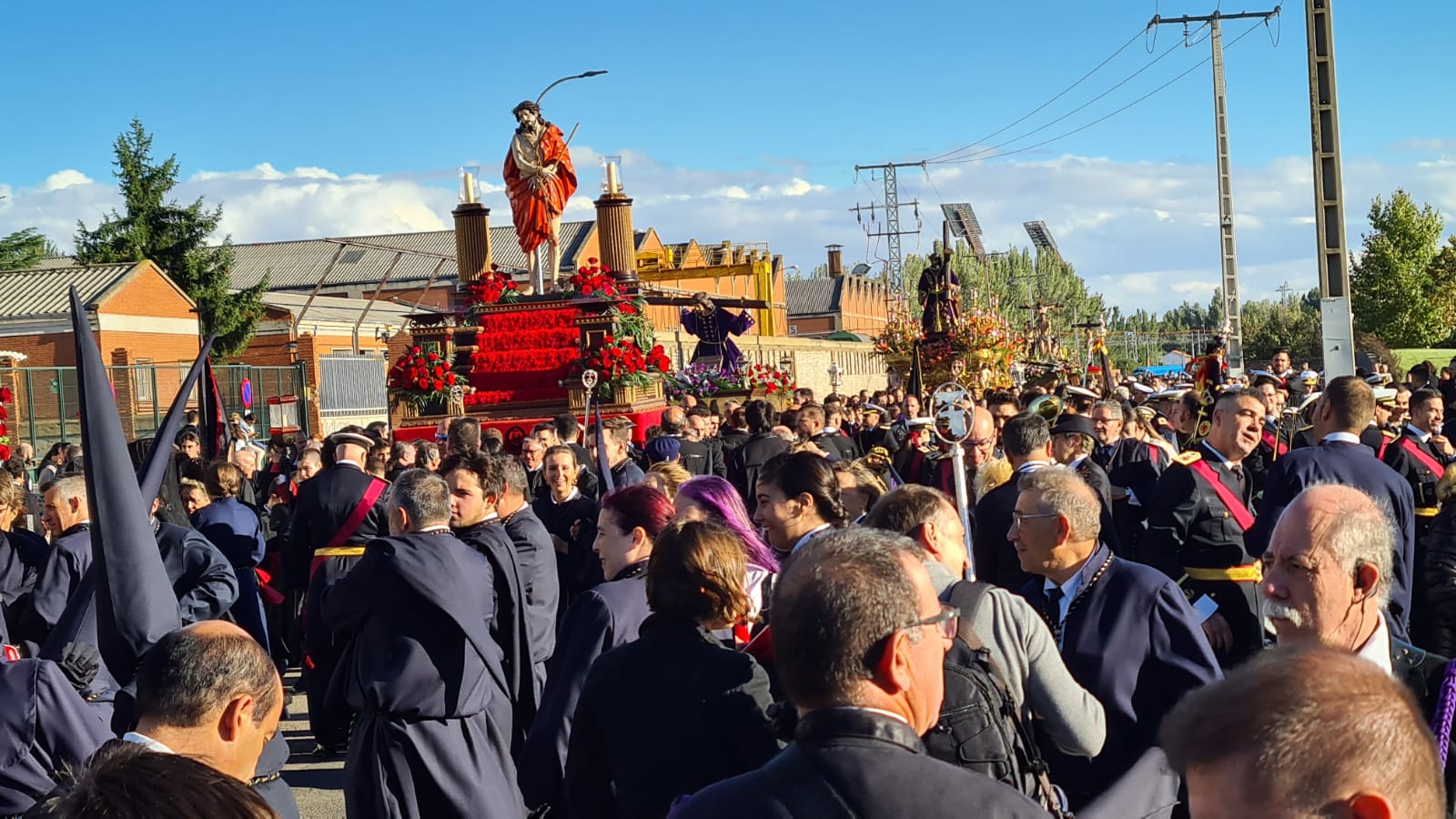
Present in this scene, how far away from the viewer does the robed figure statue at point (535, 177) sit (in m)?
19.9

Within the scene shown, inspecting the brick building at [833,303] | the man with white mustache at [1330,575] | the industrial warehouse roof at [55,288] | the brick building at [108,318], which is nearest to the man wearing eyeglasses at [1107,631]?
the man with white mustache at [1330,575]

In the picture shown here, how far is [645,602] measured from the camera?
4.59m

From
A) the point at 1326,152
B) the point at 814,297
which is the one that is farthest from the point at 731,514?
the point at 814,297

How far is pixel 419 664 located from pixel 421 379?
12228 millimetres

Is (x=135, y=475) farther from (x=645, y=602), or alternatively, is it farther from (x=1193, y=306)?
(x=1193, y=306)

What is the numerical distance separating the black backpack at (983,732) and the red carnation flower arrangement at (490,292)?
612 inches

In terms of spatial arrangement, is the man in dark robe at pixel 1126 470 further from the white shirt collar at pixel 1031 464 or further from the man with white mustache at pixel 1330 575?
the man with white mustache at pixel 1330 575

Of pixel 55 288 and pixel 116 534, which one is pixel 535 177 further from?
pixel 55 288

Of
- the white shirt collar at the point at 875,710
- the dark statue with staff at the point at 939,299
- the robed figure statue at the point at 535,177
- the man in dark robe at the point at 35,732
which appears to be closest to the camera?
the white shirt collar at the point at 875,710

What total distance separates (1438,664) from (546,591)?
4.24 meters

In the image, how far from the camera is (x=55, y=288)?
1721 inches

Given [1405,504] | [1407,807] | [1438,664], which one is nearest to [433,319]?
[1405,504]

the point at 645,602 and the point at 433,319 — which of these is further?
the point at 433,319

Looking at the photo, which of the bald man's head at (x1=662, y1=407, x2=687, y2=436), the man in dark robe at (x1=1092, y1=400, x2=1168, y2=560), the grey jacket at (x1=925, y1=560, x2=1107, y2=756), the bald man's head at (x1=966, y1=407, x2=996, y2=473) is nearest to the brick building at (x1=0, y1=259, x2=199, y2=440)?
the bald man's head at (x1=662, y1=407, x2=687, y2=436)
